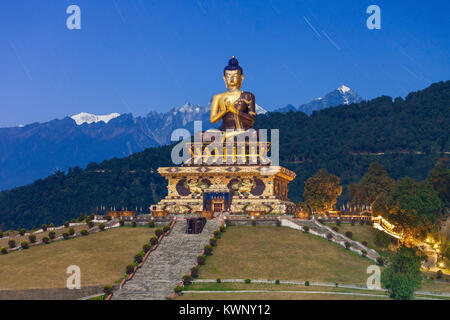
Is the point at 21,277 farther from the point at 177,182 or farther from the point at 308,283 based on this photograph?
the point at 177,182

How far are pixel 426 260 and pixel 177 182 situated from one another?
21.2 metres

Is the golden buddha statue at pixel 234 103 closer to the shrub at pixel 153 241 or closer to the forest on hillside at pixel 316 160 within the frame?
the shrub at pixel 153 241

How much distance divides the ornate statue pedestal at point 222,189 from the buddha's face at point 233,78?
7273 millimetres

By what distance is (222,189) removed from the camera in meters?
54.1

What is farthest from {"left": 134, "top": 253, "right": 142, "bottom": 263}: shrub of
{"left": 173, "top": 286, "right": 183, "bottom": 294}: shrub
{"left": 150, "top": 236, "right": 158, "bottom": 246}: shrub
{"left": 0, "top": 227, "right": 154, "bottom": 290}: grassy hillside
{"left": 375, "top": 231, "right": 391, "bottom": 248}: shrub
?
{"left": 375, "top": 231, "right": 391, "bottom": 248}: shrub

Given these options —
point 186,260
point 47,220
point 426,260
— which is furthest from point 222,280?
point 47,220

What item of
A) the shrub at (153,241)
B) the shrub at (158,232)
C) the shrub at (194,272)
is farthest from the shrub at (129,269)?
the shrub at (158,232)

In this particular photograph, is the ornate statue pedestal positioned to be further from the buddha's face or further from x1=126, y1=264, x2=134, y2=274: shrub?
x1=126, y1=264, x2=134, y2=274: shrub

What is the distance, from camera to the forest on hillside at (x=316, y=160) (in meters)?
107

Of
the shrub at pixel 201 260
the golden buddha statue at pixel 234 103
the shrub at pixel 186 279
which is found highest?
the golden buddha statue at pixel 234 103

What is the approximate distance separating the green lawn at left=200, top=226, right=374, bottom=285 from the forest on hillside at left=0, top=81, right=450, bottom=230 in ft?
182

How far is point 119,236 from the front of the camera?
4484 cm

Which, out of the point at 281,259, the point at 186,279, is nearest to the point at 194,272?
the point at 186,279

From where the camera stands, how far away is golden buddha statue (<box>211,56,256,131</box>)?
187 feet
